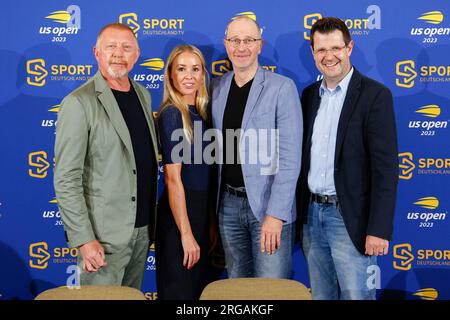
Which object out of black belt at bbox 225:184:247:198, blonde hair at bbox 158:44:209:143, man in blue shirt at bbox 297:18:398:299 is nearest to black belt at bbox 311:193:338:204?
man in blue shirt at bbox 297:18:398:299

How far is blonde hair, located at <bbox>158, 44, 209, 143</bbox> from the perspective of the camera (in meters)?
2.82

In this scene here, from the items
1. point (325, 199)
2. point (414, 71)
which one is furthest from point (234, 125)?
point (414, 71)

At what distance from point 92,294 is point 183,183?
1.08 m

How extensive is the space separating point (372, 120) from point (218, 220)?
1.10 meters

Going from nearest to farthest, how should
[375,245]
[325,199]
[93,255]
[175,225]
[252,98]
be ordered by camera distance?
1. [93,255]
2. [375,245]
3. [325,199]
4. [252,98]
5. [175,225]

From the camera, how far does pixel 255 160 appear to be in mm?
2803

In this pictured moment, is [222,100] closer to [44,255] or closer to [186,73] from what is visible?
[186,73]

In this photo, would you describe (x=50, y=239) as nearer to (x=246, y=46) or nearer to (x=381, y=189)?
(x=246, y=46)

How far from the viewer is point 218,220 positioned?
2957 millimetres

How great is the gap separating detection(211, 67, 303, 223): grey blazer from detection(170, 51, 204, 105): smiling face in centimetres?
35

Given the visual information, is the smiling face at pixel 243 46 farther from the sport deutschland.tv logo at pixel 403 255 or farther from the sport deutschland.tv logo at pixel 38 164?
the sport deutschland.tv logo at pixel 403 255

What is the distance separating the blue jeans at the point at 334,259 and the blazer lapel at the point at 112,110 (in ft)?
3.75

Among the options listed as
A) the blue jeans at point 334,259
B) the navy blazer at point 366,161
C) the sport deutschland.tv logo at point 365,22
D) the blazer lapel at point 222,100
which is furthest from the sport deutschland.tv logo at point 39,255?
the sport deutschland.tv logo at point 365,22

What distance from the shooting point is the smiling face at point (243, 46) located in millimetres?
2826
